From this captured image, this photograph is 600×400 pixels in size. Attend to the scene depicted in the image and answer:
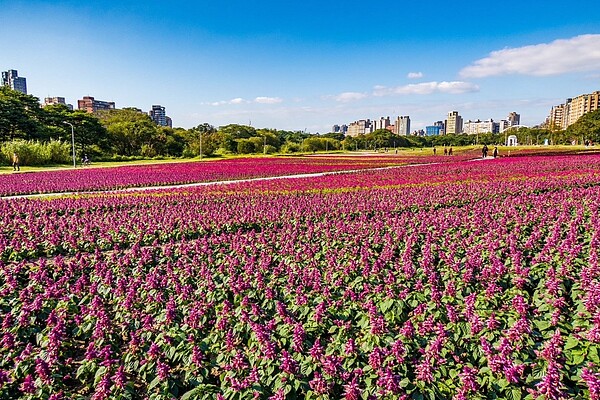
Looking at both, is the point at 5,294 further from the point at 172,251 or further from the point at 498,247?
the point at 498,247

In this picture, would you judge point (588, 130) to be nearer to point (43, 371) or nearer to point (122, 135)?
point (122, 135)

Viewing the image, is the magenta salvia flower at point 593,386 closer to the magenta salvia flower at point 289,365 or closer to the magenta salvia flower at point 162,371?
the magenta salvia flower at point 289,365

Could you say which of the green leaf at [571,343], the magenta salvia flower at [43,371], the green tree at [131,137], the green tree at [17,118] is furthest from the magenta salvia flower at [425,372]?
the green tree at [131,137]

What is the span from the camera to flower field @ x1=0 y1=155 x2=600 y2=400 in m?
3.61

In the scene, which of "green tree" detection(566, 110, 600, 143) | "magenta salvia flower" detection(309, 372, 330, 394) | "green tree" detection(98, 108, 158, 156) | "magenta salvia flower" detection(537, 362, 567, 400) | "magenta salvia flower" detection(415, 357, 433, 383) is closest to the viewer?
"magenta salvia flower" detection(537, 362, 567, 400)

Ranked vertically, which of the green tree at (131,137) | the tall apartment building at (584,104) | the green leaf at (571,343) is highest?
the tall apartment building at (584,104)

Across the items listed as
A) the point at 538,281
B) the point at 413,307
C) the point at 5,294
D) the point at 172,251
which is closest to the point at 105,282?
the point at 5,294

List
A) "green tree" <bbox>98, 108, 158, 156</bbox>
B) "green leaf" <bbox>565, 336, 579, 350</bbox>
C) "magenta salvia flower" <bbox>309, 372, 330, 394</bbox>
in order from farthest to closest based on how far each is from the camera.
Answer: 1. "green tree" <bbox>98, 108, 158, 156</bbox>
2. "green leaf" <bbox>565, 336, 579, 350</bbox>
3. "magenta salvia flower" <bbox>309, 372, 330, 394</bbox>

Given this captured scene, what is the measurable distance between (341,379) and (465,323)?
1.70 m

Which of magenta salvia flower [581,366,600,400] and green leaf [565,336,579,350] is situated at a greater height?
magenta salvia flower [581,366,600,400]

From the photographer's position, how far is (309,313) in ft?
16.5

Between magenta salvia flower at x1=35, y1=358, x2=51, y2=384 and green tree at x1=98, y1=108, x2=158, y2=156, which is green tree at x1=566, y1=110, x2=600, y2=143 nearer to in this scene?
green tree at x1=98, y1=108, x2=158, y2=156

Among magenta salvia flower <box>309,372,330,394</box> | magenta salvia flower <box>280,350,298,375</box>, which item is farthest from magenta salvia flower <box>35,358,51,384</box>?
magenta salvia flower <box>309,372,330,394</box>

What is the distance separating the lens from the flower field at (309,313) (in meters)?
3.61
